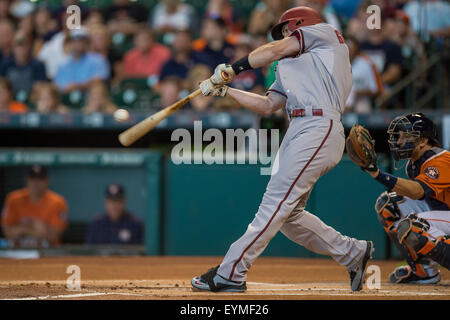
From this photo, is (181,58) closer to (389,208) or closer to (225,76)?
(389,208)

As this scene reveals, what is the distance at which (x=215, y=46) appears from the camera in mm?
9016

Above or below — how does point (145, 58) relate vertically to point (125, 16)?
below

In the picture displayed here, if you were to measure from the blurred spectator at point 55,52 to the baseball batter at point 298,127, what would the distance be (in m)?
5.84

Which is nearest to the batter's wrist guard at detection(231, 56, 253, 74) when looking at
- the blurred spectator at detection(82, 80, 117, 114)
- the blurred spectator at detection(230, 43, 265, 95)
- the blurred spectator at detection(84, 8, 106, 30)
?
the blurred spectator at detection(230, 43, 265, 95)

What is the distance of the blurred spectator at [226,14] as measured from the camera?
987 centimetres

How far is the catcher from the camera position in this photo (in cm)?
449

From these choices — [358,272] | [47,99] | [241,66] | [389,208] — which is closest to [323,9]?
[47,99]

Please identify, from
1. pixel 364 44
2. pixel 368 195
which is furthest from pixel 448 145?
pixel 364 44

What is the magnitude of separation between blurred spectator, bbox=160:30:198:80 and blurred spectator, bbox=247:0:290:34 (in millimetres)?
923

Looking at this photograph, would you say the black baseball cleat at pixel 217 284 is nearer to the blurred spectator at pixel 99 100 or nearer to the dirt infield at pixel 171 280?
the dirt infield at pixel 171 280

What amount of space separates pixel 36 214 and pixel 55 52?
10.7 feet

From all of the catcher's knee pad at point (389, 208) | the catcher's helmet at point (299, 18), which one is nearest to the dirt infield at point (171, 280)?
the catcher's knee pad at point (389, 208)

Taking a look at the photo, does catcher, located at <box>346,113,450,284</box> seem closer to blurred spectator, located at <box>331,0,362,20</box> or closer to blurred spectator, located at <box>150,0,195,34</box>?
blurred spectator, located at <box>331,0,362,20</box>
